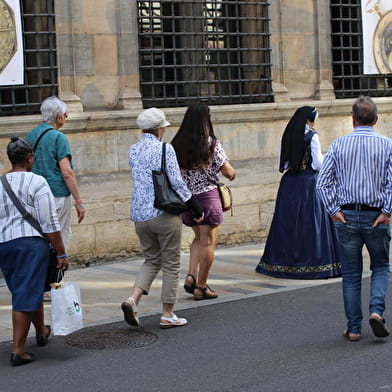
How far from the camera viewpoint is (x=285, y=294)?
8570 mm

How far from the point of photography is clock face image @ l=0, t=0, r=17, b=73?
1026cm

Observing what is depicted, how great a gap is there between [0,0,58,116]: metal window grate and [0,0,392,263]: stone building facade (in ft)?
0.26

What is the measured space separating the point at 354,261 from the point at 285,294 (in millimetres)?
1952

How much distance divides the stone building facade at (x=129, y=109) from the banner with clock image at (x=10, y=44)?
12.7 inches

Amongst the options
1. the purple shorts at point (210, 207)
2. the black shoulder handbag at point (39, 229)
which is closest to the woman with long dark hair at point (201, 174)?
the purple shorts at point (210, 207)

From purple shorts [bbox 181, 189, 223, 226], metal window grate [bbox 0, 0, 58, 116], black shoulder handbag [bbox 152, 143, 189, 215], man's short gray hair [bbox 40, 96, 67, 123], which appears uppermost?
metal window grate [bbox 0, 0, 58, 116]

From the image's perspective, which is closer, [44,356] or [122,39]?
[44,356]

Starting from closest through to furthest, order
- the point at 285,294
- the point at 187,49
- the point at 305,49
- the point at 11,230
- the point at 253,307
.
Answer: the point at 11,230
the point at 253,307
the point at 285,294
the point at 187,49
the point at 305,49

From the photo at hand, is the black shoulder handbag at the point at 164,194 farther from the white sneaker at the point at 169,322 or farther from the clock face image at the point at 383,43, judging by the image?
the clock face image at the point at 383,43

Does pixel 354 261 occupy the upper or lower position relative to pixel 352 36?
lower

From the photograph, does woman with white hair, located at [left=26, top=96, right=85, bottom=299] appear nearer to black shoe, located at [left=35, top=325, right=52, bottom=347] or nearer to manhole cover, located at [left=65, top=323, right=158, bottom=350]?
manhole cover, located at [left=65, top=323, right=158, bottom=350]

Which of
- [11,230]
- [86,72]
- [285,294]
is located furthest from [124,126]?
[11,230]

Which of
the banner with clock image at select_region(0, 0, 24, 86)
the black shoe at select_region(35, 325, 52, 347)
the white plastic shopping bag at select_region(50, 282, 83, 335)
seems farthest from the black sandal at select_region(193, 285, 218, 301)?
the banner with clock image at select_region(0, 0, 24, 86)

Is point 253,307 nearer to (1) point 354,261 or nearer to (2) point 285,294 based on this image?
(2) point 285,294
